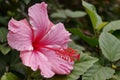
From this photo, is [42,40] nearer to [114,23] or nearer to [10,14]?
[114,23]

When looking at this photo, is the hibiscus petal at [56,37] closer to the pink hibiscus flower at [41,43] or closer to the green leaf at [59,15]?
the pink hibiscus flower at [41,43]

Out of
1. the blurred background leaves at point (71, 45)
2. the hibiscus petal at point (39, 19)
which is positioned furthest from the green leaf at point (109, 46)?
the hibiscus petal at point (39, 19)

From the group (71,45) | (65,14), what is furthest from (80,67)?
(65,14)

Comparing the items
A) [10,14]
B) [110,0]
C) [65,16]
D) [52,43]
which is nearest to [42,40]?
[52,43]

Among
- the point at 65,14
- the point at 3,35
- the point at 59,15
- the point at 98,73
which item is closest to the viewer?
the point at 98,73

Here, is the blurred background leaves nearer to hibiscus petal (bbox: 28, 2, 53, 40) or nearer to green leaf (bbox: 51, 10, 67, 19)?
green leaf (bbox: 51, 10, 67, 19)

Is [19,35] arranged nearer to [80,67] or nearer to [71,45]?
[80,67]
